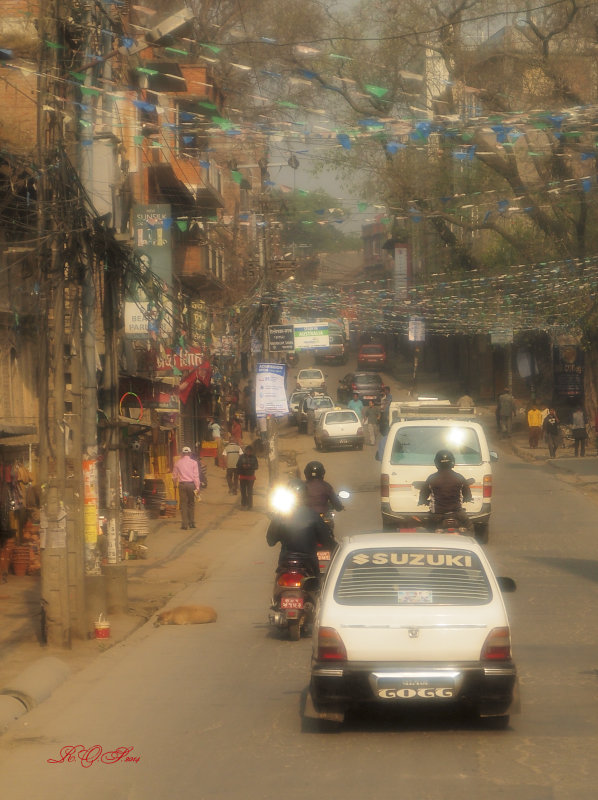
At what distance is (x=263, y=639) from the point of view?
41.7ft

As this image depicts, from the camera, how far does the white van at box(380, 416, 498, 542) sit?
19250 millimetres

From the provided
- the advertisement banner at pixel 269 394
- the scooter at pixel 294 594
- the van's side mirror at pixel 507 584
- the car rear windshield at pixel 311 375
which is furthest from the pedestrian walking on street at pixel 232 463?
the car rear windshield at pixel 311 375

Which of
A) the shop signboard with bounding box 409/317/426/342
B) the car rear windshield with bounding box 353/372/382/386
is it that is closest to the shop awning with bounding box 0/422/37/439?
the shop signboard with bounding box 409/317/426/342

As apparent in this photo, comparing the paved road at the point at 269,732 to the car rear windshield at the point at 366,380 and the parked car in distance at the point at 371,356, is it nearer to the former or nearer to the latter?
the car rear windshield at the point at 366,380

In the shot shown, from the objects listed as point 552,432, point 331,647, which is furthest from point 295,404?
point 331,647

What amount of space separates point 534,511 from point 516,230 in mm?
26287

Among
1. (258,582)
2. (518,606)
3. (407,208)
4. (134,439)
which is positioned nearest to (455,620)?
(518,606)

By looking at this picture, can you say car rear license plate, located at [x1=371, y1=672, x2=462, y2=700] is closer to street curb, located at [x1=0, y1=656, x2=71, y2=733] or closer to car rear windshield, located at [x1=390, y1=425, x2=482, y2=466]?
street curb, located at [x1=0, y1=656, x2=71, y2=733]

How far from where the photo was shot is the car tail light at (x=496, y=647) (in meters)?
7.77

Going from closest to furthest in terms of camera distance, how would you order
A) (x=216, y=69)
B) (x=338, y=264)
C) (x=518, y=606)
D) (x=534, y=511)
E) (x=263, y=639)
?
1. (x=263, y=639)
2. (x=518, y=606)
3. (x=534, y=511)
4. (x=216, y=69)
5. (x=338, y=264)

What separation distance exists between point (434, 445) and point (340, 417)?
24.0 m

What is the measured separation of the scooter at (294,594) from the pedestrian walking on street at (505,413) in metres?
32.6

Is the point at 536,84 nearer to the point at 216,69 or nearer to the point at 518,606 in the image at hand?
the point at 216,69

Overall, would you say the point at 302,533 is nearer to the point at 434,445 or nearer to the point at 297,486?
the point at 297,486
